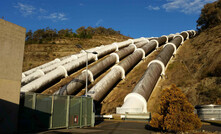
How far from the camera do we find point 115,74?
3309 centimetres

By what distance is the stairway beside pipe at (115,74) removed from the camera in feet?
92.1

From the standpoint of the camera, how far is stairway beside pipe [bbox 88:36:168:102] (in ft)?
92.1

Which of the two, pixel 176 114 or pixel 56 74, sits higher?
pixel 56 74

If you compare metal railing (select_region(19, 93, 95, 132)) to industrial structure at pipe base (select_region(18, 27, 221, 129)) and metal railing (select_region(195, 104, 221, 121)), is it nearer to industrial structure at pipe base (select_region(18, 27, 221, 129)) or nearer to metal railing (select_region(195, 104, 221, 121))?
industrial structure at pipe base (select_region(18, 27, 221, 129))

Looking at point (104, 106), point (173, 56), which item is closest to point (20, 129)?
point (104, 106)

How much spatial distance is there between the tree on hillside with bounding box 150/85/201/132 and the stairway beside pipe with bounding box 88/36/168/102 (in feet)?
54.4

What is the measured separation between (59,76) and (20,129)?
25502 mm

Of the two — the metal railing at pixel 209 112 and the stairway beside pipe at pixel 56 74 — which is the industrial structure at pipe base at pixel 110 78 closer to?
the stairway beside pipe at pixel 56 74

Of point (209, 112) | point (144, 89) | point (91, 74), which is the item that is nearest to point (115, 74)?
point (91, 74)

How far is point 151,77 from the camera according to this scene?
94.4 ft

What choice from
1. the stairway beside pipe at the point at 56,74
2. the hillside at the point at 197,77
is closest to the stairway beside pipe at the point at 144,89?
the hillside at the point at 197,77

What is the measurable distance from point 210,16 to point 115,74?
4273cm

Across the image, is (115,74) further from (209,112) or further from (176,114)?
(176,114)

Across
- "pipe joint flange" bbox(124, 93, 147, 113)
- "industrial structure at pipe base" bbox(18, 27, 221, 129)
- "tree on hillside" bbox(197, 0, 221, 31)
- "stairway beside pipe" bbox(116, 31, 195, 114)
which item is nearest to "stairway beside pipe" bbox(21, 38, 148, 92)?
"industrial structure at pipe base" bbox(18, 27, 221, 129)
